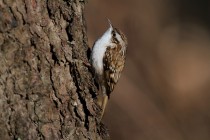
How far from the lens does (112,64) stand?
11.0 ft

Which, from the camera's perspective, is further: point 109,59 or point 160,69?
point 160,69

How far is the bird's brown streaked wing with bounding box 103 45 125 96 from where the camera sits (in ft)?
10.9

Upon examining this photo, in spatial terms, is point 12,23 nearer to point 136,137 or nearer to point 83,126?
point 83,126

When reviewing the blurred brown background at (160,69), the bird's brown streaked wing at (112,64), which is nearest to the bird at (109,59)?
the bird's brown streaked wing at (112,64)

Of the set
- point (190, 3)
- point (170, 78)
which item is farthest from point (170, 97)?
point (190, 3)

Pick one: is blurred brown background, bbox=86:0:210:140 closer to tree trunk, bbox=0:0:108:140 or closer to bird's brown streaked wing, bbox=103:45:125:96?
bird's brown streaked wing, bbox=103:45:125:96

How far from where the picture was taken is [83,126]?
2.48 m

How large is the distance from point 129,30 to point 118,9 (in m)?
0.23

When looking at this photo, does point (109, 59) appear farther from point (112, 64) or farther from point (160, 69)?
point (160, 69)

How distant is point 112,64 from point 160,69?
103 inches

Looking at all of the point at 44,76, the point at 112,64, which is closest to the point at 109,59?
the point at 112,64

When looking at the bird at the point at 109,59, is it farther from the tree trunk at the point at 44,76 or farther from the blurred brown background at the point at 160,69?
the blurred brown background at the point at 160,69

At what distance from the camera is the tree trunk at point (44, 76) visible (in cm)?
227

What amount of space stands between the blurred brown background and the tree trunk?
8.49ft
